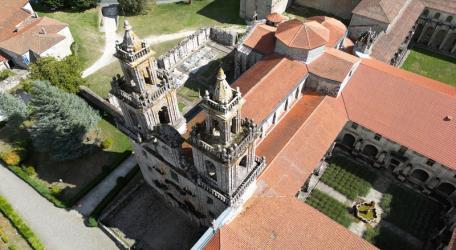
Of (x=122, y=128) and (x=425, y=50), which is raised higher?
(x=122, y=128)

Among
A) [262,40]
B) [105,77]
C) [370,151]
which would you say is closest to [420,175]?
[370,151]

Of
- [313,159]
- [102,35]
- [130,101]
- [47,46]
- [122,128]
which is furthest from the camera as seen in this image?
[102,35]

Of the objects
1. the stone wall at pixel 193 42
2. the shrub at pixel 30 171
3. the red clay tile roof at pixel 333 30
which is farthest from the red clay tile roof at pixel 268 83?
the shrub at pixel 30 171

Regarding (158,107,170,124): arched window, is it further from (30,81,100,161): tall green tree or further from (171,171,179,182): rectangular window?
(30,81,100,161): tall green tree

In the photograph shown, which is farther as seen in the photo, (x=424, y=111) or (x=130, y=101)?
(x=424, y=111)

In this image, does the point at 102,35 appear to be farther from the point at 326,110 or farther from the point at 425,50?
the point at 425,50

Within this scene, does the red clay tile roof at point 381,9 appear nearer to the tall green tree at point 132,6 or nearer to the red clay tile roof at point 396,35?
the red clay tile roof at point 396,35

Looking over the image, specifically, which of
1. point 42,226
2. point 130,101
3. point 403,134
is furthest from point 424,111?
point 42,226
